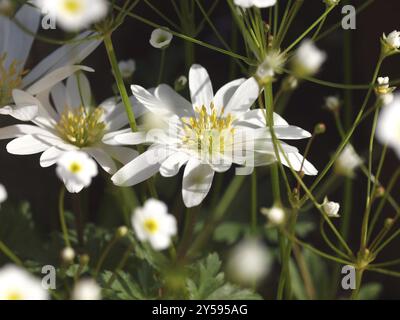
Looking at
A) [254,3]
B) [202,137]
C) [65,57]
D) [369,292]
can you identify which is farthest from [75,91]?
[369,292]

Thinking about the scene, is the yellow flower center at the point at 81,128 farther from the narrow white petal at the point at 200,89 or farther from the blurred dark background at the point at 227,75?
the blurred dark background at the point at 227,75

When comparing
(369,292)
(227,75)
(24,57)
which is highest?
(227,75)

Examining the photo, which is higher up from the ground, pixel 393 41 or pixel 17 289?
pixel 393 41

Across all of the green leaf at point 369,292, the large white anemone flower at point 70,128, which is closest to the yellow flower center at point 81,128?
the large white anemone flower at point 70,128

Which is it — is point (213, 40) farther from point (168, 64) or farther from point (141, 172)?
point (141, 172)

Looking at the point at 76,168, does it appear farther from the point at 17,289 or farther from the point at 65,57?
the point at 65,57

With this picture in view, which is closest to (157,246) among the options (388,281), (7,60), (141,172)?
(141,172)

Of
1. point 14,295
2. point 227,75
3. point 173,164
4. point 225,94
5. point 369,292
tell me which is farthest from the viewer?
point 227,75
